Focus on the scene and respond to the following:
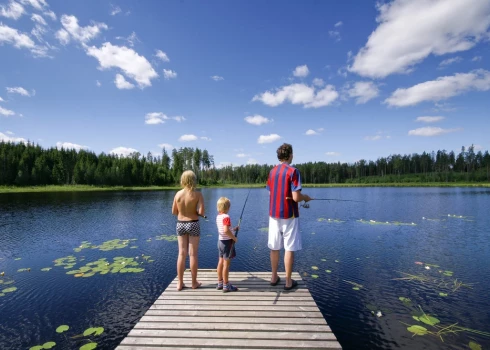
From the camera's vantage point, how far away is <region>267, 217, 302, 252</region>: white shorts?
18.7 feet

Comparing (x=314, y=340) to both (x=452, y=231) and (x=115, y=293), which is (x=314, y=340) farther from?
(x=452, y=231)

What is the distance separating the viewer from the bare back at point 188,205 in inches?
231

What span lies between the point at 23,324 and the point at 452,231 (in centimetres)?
2364

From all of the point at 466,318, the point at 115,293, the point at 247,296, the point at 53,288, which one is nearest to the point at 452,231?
the point at 466,318

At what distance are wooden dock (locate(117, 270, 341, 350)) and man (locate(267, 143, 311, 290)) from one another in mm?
936

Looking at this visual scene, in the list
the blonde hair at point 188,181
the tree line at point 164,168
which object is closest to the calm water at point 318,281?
the blonde hair at point 188,181

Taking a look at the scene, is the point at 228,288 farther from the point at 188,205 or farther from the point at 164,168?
the point at 164,168

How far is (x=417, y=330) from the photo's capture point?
259 inches

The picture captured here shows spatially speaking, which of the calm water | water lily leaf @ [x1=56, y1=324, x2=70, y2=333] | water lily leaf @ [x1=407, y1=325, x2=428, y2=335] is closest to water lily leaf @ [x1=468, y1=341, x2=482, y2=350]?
the calm water

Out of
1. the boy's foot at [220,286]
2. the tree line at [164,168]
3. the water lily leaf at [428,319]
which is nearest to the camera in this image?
the boy's foot at [220,286]

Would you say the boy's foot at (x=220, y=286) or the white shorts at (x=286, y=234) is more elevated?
the white shorts at (x=286, y=234)

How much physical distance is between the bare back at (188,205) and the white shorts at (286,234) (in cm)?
171

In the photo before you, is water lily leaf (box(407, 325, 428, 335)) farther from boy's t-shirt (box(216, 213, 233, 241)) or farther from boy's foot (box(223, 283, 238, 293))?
boy's t-shirt (box(216, 213, 233, 241))

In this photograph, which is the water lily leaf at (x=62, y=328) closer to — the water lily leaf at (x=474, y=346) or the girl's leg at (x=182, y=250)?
the girl's leg at (x=182, y=250)
